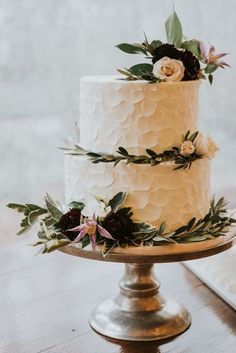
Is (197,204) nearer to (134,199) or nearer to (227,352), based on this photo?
(134,199)

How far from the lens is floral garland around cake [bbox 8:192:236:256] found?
1021 millimetres

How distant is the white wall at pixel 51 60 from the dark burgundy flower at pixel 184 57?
26.7 inches

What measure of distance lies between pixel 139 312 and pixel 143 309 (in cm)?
1

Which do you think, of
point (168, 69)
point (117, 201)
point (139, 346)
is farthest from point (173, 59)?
point (139, 346)

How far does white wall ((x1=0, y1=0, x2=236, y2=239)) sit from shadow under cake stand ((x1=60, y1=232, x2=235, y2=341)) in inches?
25.9

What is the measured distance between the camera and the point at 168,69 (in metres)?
1.04

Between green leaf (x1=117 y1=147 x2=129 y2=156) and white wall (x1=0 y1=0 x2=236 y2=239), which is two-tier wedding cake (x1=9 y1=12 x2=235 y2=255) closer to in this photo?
green leaf (x1=117 y1=147 x2=129 y2=156)

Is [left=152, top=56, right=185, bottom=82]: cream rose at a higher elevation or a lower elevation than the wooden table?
higher

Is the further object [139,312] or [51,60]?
[51,60]

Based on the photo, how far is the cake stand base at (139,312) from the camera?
112 centimetres

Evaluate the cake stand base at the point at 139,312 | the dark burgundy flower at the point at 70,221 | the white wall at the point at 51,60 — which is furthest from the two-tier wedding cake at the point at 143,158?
the white wall at the point at 51,60

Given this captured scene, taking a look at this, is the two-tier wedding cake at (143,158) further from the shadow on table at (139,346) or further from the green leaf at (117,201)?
the shadow on table at (139,346)

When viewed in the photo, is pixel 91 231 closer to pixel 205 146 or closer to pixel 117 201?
pixel 117 201

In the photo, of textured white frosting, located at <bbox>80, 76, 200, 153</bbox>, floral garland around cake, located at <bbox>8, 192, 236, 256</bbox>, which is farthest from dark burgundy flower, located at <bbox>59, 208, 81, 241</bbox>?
textured white frosting, located at <bbox>80, 76, 200, 153</bbox>
